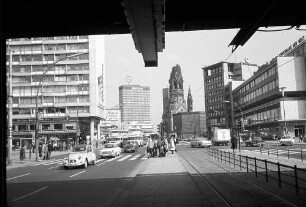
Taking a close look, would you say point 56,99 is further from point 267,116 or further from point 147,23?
point 147,23

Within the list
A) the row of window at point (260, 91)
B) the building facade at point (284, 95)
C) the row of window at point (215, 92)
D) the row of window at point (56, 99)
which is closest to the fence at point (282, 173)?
the building facade at point (284, 95)

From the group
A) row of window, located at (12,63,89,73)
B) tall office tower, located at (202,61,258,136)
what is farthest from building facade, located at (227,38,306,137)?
tall office tower, located at (202,61,258,136)

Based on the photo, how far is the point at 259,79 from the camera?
94.2 meters

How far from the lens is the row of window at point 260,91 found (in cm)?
8316

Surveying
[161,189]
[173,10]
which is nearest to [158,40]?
[173,10]

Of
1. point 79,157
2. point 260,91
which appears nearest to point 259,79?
point 260,91

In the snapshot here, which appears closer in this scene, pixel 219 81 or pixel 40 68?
pixel 40 68

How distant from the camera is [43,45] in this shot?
83500 mm

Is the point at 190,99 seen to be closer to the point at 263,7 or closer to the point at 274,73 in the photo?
the point at 274,73

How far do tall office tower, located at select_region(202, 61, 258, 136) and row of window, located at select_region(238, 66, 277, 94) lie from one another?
928 inches

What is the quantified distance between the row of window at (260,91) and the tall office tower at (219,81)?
81.5 ft

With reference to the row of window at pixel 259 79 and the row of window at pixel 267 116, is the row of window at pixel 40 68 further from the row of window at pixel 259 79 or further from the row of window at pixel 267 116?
the row of window at pixel 267 116

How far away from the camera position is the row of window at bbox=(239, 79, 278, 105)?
8316 cm

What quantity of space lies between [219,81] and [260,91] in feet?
162
